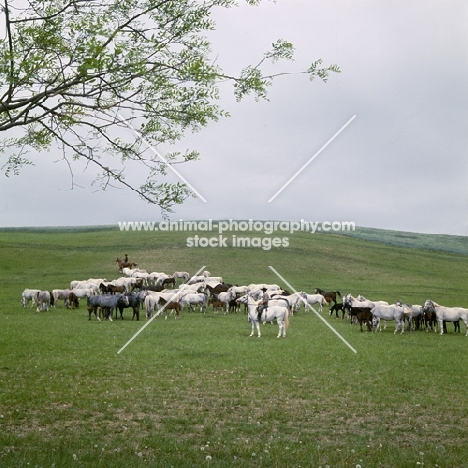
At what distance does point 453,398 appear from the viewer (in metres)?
13.5

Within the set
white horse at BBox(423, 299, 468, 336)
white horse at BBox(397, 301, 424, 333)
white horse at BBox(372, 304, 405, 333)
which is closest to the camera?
white horse at BBox(372, 304, 405, 333)

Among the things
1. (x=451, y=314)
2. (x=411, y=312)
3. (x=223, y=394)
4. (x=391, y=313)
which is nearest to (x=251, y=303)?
(x=391, y=313)

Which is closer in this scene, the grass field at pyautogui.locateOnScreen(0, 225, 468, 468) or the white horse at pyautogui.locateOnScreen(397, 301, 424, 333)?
the grass field at pyautogui.locateOnScreen(0, 225, 468, 468)

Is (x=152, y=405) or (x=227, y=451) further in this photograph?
(x=152, y=405)

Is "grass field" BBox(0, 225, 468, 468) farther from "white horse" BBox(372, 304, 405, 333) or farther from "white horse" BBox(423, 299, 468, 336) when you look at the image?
"white horse" BBox(423, 299, 468, 336)

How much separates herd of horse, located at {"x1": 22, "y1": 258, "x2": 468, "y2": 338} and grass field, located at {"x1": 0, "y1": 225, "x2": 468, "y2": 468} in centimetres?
84

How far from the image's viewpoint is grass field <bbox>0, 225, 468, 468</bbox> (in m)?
9.26

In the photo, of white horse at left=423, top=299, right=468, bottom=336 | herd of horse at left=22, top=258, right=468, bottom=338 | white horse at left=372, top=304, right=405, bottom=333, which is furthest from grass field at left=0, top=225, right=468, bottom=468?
white horse at left=423, top=299, right=468, bottom=336

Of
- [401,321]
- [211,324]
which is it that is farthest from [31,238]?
[401,321]

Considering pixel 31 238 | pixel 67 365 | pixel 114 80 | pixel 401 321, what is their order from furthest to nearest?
pixel 31 238 < pixel 401 321 < pixel 67 365 < pixel 114 80

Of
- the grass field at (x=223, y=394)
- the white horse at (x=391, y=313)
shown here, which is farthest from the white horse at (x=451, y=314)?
the white horse at (x=391, y=313)

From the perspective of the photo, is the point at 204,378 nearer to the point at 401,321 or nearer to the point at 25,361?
the point at 25,361

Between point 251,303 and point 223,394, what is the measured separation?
11.0 metres

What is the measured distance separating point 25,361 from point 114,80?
9867 mm
